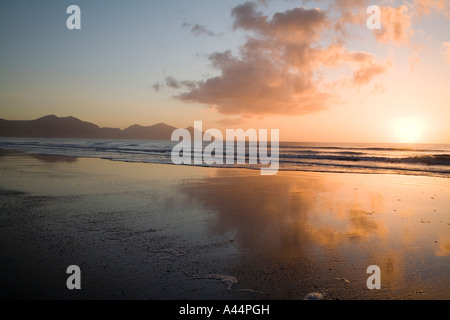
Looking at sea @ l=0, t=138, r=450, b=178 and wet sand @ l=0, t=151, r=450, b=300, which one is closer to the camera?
wet sand @ l=0, t=151, r=450, b=300

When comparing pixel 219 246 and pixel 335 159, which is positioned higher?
pixel 335 159

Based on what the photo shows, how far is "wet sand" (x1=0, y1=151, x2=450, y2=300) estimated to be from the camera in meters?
4.45

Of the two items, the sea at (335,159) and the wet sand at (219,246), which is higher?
the sea at (335,159)

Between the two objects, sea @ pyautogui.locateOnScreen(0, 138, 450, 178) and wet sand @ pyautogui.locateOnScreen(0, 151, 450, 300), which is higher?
sea @ pyautogui.locateOnScreen(0, 138, 450, 178)

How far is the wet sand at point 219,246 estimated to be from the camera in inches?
175

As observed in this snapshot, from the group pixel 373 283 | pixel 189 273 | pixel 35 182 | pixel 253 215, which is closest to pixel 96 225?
pixel 189 273

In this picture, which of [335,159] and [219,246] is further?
[335,159]

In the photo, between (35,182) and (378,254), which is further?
(35,182)

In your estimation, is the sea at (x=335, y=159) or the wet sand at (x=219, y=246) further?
the sea at (x=335, y=159)

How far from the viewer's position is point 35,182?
1452cm

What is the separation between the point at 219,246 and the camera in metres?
6.21

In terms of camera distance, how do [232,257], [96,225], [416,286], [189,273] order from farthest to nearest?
[96,225] < [232,257] < [189,273] < [416,286]

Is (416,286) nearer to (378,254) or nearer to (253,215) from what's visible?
(378,254)
